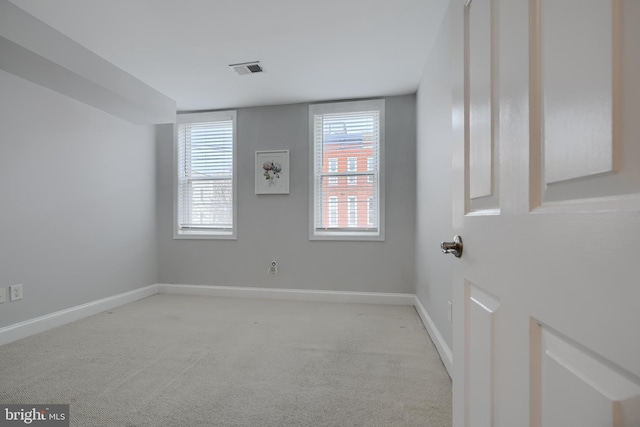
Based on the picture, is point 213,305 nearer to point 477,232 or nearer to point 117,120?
point 117,120

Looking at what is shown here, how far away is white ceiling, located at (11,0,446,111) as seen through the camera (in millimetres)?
2074

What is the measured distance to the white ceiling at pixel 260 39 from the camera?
207 centimetres

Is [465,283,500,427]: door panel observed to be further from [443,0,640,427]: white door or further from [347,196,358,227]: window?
[347,196,358,227]: window

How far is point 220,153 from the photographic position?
13.4 ft

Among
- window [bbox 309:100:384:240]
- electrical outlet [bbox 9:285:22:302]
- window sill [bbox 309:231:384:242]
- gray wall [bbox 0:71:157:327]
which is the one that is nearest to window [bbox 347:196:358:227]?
window [bbox 309:100:384:240]

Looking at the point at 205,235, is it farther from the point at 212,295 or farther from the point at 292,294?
the point at 292,294

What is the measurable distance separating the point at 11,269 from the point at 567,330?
11.6ft

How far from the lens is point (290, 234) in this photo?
386 cm

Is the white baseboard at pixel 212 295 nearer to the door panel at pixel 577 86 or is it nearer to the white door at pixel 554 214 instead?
the white door at pixel 554 214

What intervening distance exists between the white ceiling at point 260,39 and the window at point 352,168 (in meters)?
0.79

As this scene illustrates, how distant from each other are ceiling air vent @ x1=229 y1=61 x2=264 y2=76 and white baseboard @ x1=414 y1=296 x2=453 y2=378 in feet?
9.03

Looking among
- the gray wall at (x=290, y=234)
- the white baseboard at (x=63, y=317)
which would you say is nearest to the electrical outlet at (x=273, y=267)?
the gray wall at (x=290, y=234)

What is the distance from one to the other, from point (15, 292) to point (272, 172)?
8.52 ft

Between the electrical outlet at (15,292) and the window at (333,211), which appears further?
the window at (333,211)
